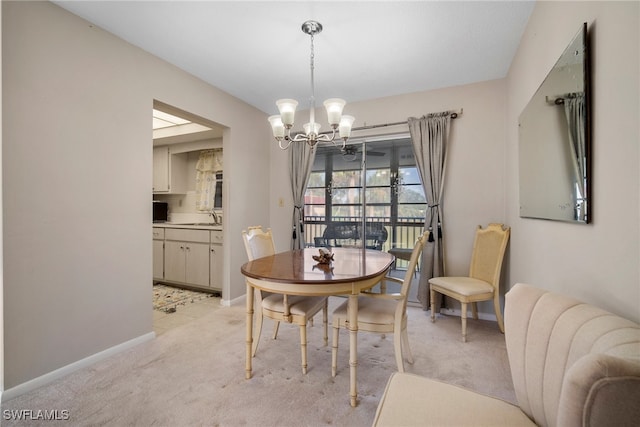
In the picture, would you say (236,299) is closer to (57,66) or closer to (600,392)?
(57,66)

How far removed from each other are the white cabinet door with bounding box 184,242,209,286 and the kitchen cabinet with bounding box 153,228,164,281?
1.66 ft

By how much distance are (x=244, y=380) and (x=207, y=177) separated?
366 centimetres

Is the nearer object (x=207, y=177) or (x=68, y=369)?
(x=68, y=369)

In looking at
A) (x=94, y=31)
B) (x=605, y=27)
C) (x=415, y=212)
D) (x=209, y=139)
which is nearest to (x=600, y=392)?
(x=605, y=27)

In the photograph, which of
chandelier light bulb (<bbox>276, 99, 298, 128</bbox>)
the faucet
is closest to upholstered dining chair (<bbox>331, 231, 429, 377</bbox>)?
chandelier light bulb (<bbox>276, 99, 298, 128</bbox>)

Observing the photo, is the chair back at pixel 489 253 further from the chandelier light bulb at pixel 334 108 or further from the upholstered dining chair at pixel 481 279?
the chandelier light bulb at pixel 334 108

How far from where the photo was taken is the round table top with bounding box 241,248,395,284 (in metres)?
1.70

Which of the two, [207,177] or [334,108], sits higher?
[334,108]

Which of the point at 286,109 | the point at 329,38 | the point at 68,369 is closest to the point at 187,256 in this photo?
the point at 68,369

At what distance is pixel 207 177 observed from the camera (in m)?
4.84

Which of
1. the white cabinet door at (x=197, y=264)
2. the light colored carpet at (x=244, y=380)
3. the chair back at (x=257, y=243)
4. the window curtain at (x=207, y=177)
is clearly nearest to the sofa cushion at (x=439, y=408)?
the light colored carpet at (x=244, y=380)

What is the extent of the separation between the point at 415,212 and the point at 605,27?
252 centimetres

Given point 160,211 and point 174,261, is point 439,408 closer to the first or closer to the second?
point 174,261

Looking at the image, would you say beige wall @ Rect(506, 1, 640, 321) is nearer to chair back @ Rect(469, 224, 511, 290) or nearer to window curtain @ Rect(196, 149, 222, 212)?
chair back @ Rect(469, 224, 511, 290)
